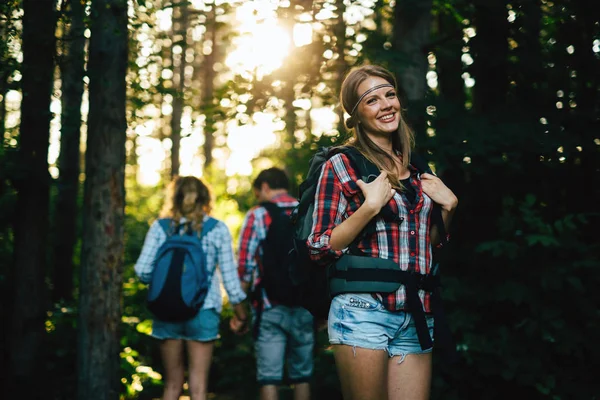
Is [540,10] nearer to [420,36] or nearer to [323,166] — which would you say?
[420,36]

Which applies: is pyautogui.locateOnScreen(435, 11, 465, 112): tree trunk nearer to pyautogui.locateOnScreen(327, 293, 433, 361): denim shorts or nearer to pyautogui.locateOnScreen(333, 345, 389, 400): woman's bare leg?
pyautogui.locateOnScreen(327, 293, 433, 361): denim shorts

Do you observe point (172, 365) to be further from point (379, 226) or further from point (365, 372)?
point (379, 226)

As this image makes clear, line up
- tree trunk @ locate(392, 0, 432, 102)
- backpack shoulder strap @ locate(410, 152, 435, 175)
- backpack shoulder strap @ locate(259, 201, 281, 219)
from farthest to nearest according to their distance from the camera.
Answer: tree trunk @ locate(392, 0, 432, 102), backpack shoulder strap @ locate(259, 201, 281, 219), backpack shoulder strap @ locate(410, 152, 435, 175)

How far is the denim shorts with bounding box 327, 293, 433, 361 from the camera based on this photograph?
2621 mm

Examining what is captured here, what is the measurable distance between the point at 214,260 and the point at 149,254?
0.52 metres

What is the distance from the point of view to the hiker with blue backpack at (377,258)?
2619 mm

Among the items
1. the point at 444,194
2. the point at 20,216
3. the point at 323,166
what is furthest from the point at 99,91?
the point at 444,194

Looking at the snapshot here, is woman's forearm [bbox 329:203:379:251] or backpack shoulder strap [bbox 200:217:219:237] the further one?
backpack shoulder strap [bbox 200:217:219:237]

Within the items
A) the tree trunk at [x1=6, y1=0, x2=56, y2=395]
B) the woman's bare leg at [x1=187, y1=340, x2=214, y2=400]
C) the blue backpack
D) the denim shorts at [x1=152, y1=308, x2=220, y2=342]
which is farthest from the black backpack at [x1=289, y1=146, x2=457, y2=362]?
the tree trunk at [x1=6, y1=0, x2=56, y2=395]

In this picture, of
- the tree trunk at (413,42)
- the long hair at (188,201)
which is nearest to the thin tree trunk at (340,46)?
the tree trunk at (413,42)

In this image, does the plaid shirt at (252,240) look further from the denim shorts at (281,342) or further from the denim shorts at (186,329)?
the denim shorts at (186,329)

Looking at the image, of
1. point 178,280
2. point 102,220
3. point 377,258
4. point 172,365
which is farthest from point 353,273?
point 102,220

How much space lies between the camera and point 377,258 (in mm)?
2672

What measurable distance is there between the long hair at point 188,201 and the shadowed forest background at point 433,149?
53cm
